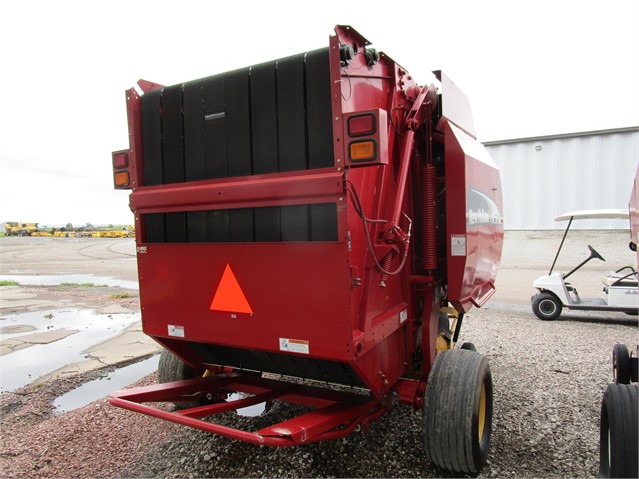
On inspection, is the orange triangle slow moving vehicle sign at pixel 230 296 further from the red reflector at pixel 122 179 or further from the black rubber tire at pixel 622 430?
the black rubber tire at pixel 622 430

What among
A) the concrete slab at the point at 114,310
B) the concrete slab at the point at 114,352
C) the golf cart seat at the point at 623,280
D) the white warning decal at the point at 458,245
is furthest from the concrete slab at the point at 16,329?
the golf cart seat at the point at 623,280

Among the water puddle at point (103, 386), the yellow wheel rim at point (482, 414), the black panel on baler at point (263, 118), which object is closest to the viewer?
the black panel on baler at point (263, 118)

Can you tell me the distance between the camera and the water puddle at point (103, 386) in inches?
169

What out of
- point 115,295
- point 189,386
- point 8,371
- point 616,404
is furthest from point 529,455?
point 115,295

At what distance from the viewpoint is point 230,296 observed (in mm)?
2877

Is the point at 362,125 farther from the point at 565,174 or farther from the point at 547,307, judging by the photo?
the point at 565,174

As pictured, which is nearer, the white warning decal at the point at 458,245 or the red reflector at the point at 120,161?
the red reflector at the point at 120,161

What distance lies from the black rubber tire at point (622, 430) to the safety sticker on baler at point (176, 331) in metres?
2.71

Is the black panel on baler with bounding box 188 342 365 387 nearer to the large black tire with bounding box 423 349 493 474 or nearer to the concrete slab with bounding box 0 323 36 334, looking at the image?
the large black tire with bounding box 423 349 493 474

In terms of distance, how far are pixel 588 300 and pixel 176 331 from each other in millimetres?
7718

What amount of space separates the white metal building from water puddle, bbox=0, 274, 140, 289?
40.9 feet

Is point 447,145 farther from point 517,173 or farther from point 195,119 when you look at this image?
point 517,173

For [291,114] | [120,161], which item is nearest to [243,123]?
[291,114]

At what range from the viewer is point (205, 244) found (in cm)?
294
